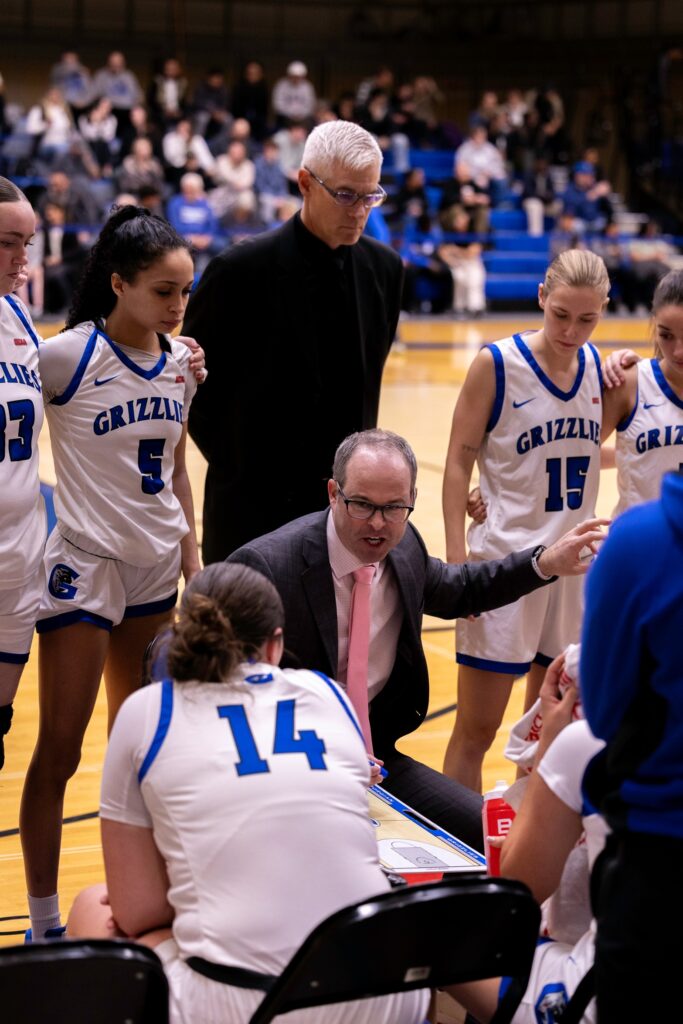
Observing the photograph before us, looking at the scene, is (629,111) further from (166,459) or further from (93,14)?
(166,459)

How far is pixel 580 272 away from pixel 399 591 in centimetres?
113

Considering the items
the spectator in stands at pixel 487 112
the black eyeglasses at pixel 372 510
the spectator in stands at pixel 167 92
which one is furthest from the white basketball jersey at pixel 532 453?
the spectator in stands at pixel 487 112

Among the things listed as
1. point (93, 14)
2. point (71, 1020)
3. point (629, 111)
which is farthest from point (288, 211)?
point (71, 1020)

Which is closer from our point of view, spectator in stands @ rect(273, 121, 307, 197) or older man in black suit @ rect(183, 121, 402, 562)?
older man in black suit @ rect(183, 121, 402, 562)

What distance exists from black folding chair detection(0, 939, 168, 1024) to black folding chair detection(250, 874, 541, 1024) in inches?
8.1

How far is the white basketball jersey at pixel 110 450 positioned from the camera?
3.57 m

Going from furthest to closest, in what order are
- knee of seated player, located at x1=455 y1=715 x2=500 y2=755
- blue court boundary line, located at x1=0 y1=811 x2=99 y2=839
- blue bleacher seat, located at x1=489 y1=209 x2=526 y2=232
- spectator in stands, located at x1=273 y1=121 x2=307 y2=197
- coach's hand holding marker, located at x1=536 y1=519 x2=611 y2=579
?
blue bleacher seat, located at x1=489 y1=209 x2=526 y2=232
spectator in stands, located at x1=273 y1=121 x2=307 y2=197
blue court boundary line, located at x1=0 y1=811 x2=99 y2=839
knee of seated player, located at x1=455 y1=715 x2=500 y2=755
coach's hand holding marker, located at x1=536 y1=519 x2=611 y2=579

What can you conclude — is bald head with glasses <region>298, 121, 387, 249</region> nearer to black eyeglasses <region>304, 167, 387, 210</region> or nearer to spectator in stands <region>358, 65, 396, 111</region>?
black eyeglasses <region>304, 167, 387, 210</region>

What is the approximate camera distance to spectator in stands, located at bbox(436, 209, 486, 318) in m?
19.5

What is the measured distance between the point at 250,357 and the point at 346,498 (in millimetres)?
1203

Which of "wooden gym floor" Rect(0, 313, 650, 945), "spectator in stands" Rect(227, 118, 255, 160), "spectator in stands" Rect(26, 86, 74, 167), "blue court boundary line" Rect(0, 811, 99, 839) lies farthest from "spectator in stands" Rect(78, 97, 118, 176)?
"blue court boundary line" Rect(0, 811, 99, 839)

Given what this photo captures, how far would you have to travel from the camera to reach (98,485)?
3.59 m

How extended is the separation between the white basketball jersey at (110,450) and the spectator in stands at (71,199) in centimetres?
1450

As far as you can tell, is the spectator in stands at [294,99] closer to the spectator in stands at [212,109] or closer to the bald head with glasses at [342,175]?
the spectator in stands at [212,109]
